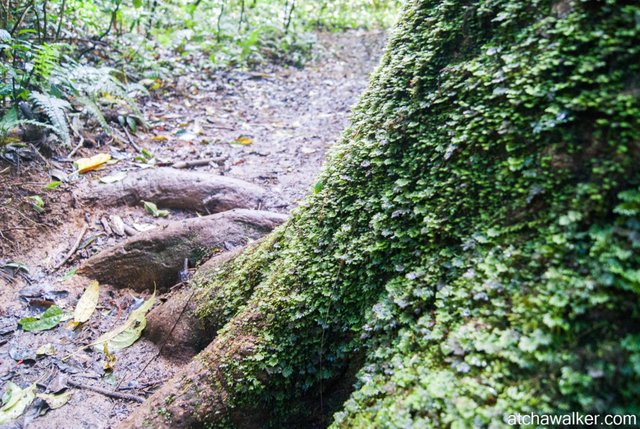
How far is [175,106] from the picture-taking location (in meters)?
6.66

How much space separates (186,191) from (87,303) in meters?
1.51

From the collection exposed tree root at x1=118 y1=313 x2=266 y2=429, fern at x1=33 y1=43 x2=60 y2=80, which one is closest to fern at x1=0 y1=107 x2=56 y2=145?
fern at x1=33 y1=43 x2=60 y2=80

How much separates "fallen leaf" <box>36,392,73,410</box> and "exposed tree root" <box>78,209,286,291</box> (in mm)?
1153

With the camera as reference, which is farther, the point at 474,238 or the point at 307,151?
the point at 307,151

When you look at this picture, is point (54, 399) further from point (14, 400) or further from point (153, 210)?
point (153, 210)

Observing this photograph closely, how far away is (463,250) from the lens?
1645mm

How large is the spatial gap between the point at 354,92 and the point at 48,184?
16.2 feet

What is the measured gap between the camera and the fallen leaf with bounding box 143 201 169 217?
457 centimetres

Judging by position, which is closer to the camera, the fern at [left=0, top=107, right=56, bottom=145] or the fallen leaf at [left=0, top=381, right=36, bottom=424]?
the fallen leaf at [left=0, top=381, right=36, bottom=424]

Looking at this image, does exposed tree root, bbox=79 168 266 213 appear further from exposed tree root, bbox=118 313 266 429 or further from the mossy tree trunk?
exposed tree root, bbox=118 313 266 429

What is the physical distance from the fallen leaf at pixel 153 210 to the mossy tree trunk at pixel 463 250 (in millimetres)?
2460

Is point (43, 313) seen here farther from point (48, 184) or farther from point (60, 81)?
point (60, 81)

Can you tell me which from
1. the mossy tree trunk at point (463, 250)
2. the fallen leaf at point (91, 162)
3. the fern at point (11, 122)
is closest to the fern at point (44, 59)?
the fern at point (11, 122)

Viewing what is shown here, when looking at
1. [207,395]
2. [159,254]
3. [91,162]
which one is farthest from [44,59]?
[207,395]
